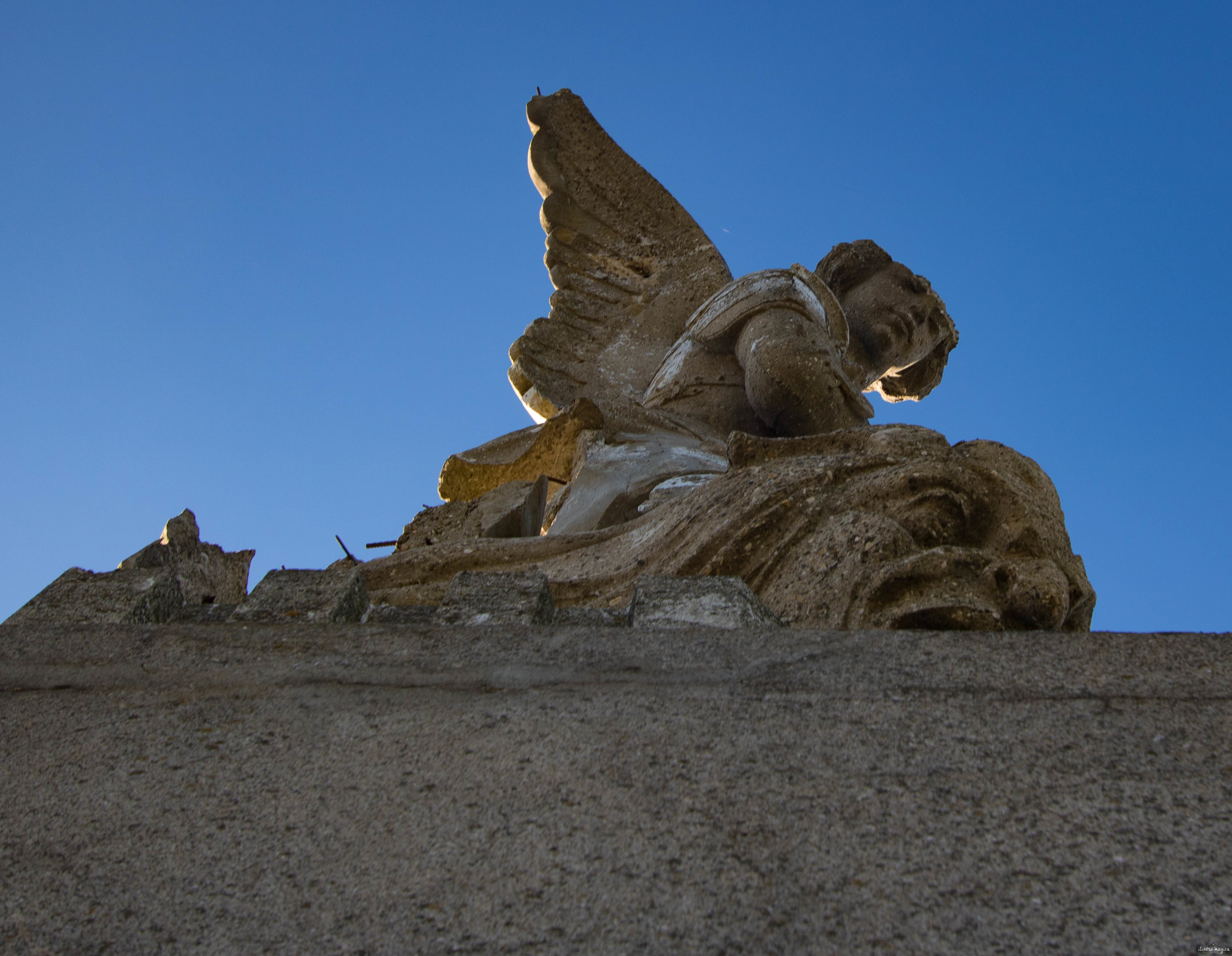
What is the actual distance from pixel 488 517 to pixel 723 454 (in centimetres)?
118

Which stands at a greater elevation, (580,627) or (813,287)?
(813,287)

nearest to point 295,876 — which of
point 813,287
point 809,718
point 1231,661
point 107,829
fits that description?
point 107,829

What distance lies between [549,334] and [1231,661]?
5.75m

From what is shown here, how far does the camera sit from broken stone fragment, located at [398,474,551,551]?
489 centimetres

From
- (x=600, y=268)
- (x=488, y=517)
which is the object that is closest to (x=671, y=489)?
(x=488, y=517)

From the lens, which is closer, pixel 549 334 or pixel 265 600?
pixel 265 600

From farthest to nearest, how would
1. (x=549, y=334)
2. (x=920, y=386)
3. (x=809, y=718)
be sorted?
(x=920, y=386) < (x=549, y=334) < (x=809, y=718)

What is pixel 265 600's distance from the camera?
7.77 ft

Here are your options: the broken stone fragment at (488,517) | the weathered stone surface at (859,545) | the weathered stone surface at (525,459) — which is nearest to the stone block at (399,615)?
the weathered stone surface at (859,545)

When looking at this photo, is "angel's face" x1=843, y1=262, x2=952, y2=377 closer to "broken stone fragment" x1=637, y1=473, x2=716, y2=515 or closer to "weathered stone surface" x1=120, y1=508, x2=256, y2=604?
"broken stone fragment" x1=637, y1=473, x2=716, y2=515

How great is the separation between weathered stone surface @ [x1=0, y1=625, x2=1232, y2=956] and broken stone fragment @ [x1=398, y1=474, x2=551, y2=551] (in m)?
2.90

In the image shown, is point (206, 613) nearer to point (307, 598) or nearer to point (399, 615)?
point (307, 598)

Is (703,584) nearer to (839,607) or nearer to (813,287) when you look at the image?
(839,607)

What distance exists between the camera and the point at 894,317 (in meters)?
7.08
